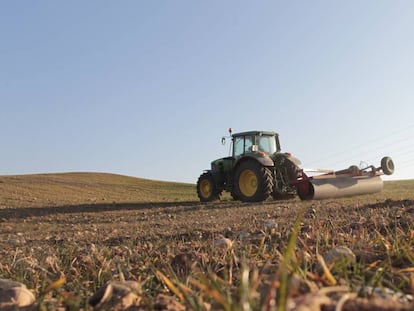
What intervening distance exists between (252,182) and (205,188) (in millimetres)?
2424

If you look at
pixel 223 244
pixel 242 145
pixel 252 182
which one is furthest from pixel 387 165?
pixel 223 244

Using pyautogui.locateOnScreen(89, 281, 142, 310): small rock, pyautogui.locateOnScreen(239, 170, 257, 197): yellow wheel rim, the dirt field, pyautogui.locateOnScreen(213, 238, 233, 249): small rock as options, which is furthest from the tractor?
pyautogui.locateOnScreen(89, 281, 142, 310): small rock

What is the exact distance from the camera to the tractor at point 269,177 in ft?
33.6

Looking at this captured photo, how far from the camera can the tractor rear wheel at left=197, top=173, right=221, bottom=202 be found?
12927 mm

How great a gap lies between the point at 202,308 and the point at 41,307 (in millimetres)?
537

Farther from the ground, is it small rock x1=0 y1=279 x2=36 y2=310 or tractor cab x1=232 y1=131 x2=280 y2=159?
tractor cab x1=232 y1=131 x2=280 y2=159

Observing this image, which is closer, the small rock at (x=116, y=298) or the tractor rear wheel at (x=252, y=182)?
the small rock at (x=116, y=298)

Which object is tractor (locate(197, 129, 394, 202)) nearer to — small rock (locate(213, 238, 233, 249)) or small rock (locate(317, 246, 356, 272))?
small rock (locate(213, 238, 233, 249))

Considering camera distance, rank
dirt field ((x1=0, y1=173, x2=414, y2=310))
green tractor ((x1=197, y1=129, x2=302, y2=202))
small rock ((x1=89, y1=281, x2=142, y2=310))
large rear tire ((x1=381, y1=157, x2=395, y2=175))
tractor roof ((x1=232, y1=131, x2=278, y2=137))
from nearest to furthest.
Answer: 1. dirt field ((x1=0, y1=173, x2=414, y2=310))
2. small rock ((x1=89, y1=281, x2=142, y2=310))
3. green tractor ((x1=197, y1=129, x2=302, y2=202))
4. large rear tire ((x1=381, y1=157, x2=395, y2=175))
5. tractor roof ((x1=232, y1=131, x2=278, y2=137))

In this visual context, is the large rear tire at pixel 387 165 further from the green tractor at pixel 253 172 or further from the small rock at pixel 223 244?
the small rock at pixel 223 244

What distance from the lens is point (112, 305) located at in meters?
1.25

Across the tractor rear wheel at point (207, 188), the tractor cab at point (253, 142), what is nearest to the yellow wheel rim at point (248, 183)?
the tractor cab at point (253, 142)

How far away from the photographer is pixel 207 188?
43.3 ft

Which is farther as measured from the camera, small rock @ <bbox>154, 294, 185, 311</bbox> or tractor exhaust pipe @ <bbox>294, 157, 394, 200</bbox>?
tractor exhaust pipe @ <bbox>294, 157, 394, 200</bbox>
